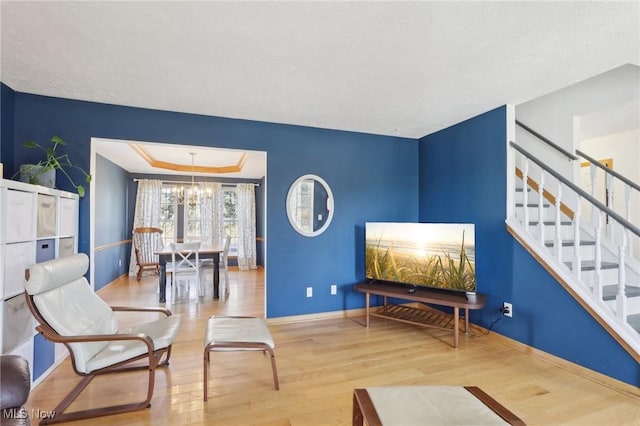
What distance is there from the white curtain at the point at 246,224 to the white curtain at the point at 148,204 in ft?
5.86

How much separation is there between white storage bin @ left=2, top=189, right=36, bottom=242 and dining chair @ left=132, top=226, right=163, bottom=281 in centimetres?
400

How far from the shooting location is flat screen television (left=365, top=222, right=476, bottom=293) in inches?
119

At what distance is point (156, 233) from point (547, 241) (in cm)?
690

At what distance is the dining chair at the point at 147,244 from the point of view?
19.2 ft

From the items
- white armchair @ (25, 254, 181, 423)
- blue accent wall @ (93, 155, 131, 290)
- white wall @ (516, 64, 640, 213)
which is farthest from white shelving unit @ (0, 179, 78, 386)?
white wall @ (516, 64, 640, 213)

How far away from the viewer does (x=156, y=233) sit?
21.0ft

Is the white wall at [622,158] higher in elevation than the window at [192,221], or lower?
higher

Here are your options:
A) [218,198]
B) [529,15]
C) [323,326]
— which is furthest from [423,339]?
[218,198]

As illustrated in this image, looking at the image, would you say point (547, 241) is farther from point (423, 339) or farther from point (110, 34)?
point (110, 34)

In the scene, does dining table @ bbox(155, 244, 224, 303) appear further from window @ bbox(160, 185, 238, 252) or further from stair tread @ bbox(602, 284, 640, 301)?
stair tread @ bbox(602, 284, 640, 301)

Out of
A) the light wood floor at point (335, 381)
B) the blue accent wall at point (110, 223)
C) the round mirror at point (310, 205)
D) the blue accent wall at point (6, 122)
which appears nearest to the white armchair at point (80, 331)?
the light wood floor at point (335, 381)

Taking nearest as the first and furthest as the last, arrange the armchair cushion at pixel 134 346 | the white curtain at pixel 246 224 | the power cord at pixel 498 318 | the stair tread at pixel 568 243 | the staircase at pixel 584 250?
1. the armchair cushion at pixel 134 346
2. the staircase at pixel 584 250
3. the stair tread at pixel 568 243
4. the power cord at pixel 498 318
5. the white curtain at pixel 246 224

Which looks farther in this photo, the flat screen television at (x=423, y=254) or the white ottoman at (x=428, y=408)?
the flat screen television at (x=423, y=254)

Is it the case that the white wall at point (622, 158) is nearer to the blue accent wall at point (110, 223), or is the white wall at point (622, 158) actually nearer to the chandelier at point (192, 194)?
the chandelier at point (192, 194)
